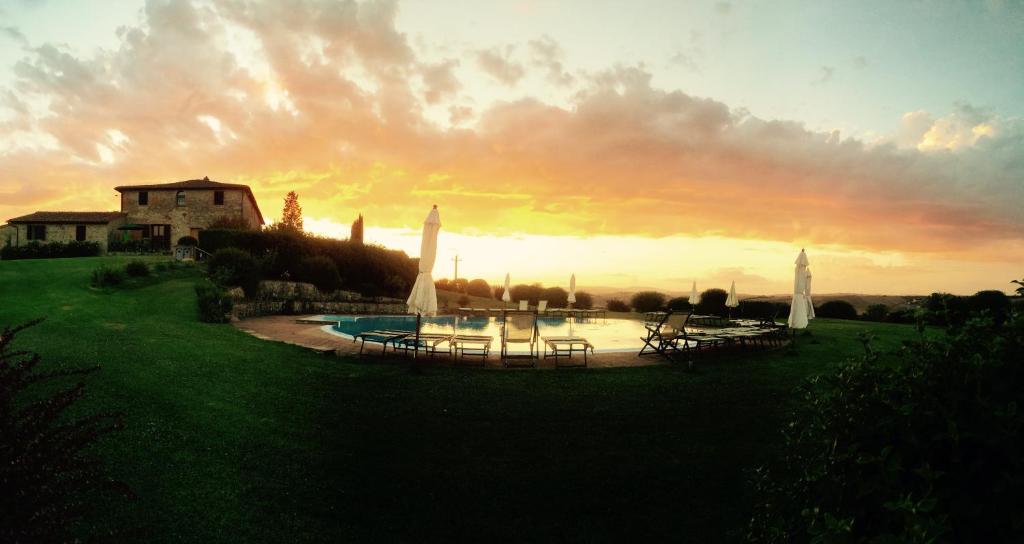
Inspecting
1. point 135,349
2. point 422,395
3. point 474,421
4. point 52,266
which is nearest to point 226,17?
point 135,349

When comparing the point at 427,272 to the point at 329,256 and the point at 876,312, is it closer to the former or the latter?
the point at 329,256

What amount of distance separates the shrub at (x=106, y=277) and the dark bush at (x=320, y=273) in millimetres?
8722

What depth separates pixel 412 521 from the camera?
4.51 meters

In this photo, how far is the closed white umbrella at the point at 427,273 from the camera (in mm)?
10875

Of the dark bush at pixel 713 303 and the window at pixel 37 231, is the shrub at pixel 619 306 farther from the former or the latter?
the window at pixel 37 231

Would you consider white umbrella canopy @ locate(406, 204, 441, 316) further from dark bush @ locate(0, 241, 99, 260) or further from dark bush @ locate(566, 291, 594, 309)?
dark bush @ locate(0, 241, 99, 260)

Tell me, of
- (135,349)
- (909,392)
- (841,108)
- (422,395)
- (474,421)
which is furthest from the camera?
(841,108)

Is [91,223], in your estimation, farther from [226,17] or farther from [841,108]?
[841,108]

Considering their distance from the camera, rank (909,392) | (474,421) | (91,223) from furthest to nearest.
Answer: (91,223)
(474,421)
(909,392)

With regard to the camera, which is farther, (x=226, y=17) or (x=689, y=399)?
(x=226, y=17)

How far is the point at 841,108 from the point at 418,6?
10.1 metres

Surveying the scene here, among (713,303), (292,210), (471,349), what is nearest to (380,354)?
(471,349)

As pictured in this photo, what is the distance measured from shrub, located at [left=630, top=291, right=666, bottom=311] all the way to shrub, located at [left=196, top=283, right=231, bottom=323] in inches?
918

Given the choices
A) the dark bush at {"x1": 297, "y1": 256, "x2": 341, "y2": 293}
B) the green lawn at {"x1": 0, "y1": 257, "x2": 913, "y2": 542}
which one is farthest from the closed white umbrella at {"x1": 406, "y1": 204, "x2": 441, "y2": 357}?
A: the dark bush at {"x1": 297, "y1": 256, "x2": 341, "y2": 293}
